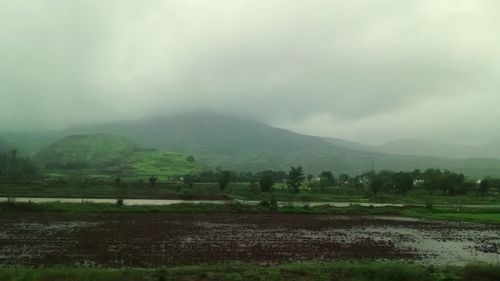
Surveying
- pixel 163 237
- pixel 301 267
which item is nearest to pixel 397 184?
pixel 163 237

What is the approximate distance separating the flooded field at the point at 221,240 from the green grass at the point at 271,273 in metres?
3.88

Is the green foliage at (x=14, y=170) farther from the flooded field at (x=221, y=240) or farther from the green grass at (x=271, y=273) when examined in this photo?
the green grass at (x=271, y=273)

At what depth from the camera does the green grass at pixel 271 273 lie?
18672mm

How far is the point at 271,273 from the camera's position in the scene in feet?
67.2

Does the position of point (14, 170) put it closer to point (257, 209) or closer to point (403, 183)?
point (257, 209)

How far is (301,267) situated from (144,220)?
28244 millimetres

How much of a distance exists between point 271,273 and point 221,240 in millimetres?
13552

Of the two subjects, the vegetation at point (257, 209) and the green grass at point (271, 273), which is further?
the vegetation at point (257, 209)

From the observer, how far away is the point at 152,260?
979 inches

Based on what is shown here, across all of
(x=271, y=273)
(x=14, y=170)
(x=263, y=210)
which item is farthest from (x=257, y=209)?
(x=14, y=170)

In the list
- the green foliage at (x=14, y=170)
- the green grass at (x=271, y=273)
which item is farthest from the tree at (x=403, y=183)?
the green grass at (x=271, y=273)

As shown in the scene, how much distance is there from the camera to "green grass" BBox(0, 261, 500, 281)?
735 inches

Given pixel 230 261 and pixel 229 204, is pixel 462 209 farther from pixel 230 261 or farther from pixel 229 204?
pixel 230 261

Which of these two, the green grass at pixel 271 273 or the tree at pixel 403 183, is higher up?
the tree at pixel 403 183
